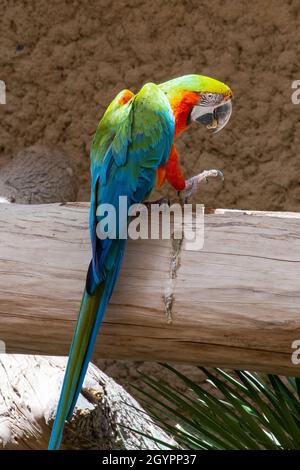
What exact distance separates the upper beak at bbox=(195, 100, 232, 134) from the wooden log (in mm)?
245

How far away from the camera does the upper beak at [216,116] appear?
1605mm

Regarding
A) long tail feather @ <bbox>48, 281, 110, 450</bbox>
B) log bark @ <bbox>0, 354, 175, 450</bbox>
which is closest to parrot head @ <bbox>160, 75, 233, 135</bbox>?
long tail feather @ <bbox>48, 281, 110, 450</bbox>

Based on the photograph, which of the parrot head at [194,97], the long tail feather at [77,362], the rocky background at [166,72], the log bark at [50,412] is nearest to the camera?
the long tail feather at [77,362]

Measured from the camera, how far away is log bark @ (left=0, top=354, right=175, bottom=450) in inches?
70.2

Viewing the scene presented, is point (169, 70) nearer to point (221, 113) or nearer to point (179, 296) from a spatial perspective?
point (221, 113)

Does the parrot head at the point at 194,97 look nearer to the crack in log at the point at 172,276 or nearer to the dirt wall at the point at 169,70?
the crack in log at the point at 172,276

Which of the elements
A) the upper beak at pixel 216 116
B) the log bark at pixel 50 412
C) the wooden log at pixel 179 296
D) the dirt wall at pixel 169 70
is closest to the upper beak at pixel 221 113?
the upper beak at pixel 216 116

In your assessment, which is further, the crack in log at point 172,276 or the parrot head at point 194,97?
the parrot head at point 194,97

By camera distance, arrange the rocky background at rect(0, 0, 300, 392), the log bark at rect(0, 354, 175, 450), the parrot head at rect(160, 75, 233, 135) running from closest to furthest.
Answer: the parrot head at rect(160, 75, 233, 135)
the log bark at rect(0, 354, 175, 450)
the rocky background at rect(0, 0, 300, 392)

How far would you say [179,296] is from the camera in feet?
4.52

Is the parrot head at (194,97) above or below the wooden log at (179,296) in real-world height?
above

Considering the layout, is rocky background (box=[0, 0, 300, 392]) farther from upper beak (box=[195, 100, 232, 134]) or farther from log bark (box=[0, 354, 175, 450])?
upper beak (box=[195, 100, 232, 134])
